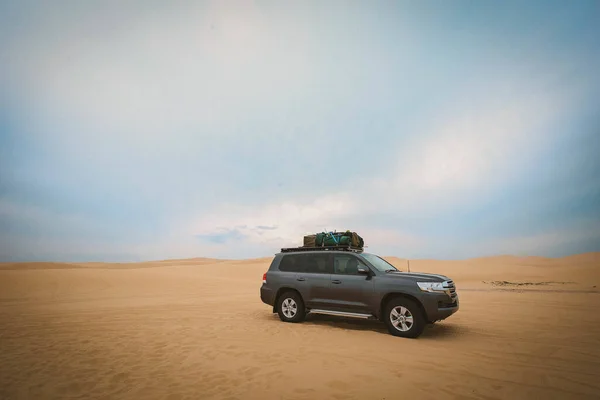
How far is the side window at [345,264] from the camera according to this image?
9127 millimetres

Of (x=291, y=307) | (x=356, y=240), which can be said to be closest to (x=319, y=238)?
(x=356, y=240)

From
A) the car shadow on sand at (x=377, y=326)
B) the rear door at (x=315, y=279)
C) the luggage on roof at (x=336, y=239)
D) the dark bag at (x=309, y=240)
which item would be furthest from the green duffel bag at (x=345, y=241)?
the car shadow on sand at (x=377, y=326)

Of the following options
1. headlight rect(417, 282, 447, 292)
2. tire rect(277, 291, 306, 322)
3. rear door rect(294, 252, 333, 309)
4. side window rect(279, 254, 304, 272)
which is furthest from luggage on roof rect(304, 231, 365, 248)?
headlight rect(417, 282, 447, 292)

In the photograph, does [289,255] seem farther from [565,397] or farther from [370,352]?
[565,397]

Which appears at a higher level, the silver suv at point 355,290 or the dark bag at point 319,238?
the dark bag at point 319,238

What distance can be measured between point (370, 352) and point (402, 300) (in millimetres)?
1930

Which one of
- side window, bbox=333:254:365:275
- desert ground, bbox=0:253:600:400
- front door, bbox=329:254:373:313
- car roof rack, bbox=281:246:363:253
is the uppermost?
car roof rack, bbox=281:246:363:253

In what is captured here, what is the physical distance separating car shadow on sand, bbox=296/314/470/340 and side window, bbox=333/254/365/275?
4.87ft

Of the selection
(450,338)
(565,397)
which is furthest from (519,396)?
(450,338)

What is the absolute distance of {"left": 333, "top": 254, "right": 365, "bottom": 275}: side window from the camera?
9.13 m

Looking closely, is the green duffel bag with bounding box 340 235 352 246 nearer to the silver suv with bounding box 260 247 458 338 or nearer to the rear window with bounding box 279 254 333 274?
the silver suv with bounding box 260 247 458 338

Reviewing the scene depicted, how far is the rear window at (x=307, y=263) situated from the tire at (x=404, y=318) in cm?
205

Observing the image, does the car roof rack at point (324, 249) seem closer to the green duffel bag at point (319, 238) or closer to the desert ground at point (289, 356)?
the green duffel bag at point (319, 238)

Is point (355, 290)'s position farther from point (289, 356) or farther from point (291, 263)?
point (289, 356)
